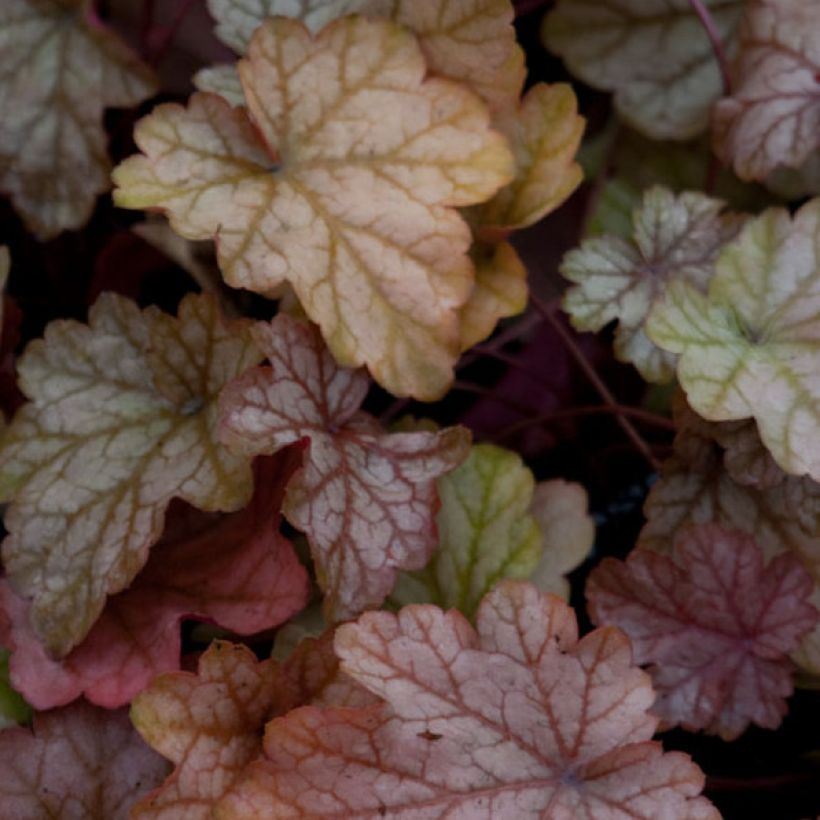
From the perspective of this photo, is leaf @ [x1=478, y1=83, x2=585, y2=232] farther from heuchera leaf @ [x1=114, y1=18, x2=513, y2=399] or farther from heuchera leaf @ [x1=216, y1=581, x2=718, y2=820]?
heuchera leaf @ [x1=216, y1=581, x2=718, y2=820]

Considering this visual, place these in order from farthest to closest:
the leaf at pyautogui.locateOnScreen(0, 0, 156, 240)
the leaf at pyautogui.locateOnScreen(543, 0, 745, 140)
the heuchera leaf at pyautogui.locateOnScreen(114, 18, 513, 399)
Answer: the leaf at pyautogui.locateOnScreen(543, 0, 745, 140)
the leaf at pyautogui.locateOnScreen(0, 0, 156, 240)
the heuchera leaf at pyautogui.locateOnScreen(114, 18, 513, 399)

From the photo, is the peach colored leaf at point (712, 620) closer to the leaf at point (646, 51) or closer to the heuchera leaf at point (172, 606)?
the heuchera leaf at point (172, 606)

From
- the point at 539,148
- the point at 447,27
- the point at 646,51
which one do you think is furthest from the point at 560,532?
the point at 646,51

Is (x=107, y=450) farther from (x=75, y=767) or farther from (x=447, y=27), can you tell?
(x=447, y=27)

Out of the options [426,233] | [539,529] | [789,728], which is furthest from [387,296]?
[789,728]

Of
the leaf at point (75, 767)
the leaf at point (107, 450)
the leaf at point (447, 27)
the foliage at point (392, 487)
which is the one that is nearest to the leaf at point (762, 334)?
the foliage at point (392, 487)

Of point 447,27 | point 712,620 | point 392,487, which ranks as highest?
point 447,27

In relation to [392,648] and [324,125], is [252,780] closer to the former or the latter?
[392,648]

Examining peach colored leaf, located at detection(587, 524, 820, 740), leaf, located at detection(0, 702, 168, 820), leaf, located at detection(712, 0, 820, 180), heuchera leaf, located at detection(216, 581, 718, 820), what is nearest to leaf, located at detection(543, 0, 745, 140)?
leaf, located at detection(712, 0, 820, 180)
